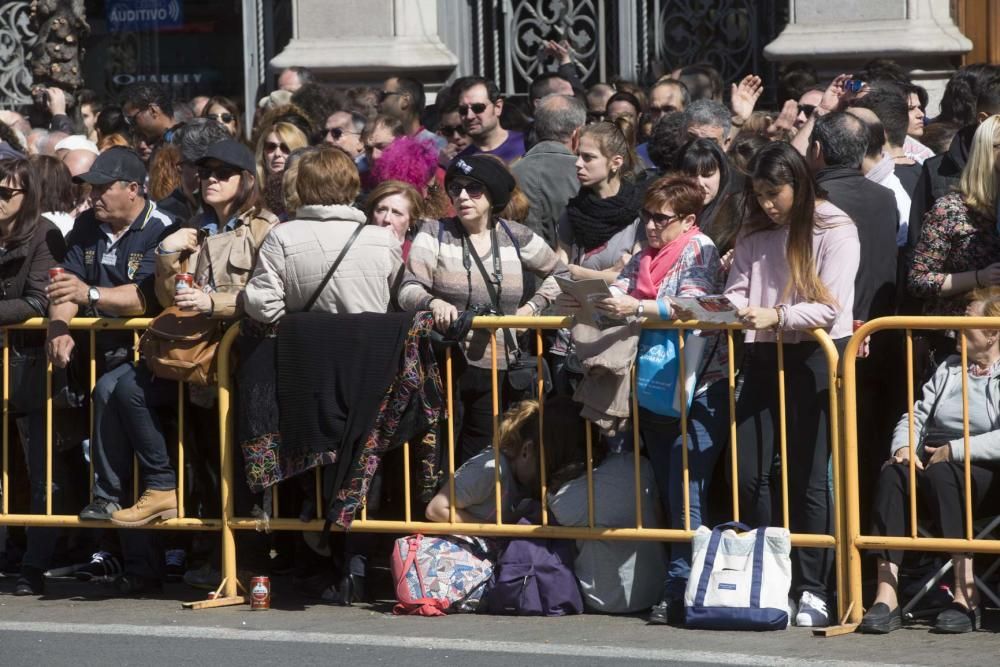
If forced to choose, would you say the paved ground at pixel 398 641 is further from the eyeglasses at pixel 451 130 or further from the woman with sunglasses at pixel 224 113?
the woman with sunglasses at pixel 224 113

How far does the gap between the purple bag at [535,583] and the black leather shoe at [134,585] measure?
1.69 meters

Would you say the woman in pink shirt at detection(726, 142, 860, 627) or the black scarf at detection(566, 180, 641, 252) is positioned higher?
the black scarf at detection(566, 180, 641, 252)

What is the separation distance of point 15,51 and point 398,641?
10.7 meters

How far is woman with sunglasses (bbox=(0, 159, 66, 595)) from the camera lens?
8.61 m

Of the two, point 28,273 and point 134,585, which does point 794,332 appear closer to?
point 134,585

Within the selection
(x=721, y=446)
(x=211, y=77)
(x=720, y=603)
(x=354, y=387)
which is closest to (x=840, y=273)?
(x=721, y=446)

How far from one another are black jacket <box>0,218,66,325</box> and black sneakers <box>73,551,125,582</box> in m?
1.21

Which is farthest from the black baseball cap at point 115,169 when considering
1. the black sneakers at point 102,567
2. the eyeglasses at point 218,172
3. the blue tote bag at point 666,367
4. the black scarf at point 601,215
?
the blue tote bag at point 666,367

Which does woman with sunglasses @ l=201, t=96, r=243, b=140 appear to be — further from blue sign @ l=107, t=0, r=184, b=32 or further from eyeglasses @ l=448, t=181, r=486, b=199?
blue sign @ l=107, t=0, r=184, b=32

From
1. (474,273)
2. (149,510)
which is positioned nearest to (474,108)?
(474,273)

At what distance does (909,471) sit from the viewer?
7.54 metres

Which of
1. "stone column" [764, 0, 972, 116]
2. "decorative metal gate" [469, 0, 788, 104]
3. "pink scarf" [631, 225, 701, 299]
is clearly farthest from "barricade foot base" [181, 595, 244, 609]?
"decorative metal gate" [469, 0, 788, 104]

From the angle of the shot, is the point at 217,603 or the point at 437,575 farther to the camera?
the point at 217,603

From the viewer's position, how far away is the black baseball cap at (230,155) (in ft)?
27.8
